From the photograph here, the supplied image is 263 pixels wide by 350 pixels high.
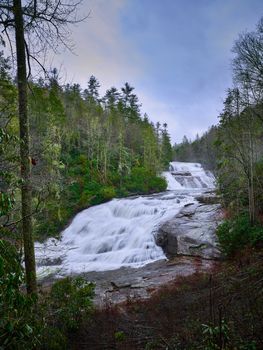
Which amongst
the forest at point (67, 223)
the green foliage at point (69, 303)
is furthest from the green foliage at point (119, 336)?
the green foliage at point (69, 303)

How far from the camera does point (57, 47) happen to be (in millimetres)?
5973

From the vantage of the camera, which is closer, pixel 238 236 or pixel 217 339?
pixel 217 339

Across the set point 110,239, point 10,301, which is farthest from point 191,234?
point 10,301

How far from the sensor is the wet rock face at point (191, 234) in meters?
12.8

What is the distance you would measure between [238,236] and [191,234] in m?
2.98

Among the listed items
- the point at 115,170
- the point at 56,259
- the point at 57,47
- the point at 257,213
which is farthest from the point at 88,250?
the point at 115,170

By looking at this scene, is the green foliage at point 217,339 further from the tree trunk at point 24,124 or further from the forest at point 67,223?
the tree trunk at point 24,124

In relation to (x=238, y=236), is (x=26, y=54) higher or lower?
higher

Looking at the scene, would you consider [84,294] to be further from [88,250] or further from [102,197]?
[102,197]

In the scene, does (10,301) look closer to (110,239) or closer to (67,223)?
(110,239)

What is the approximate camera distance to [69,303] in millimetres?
6105

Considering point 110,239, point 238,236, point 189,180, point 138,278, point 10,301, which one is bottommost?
point 138,278

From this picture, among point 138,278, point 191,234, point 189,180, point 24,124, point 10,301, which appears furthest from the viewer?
point 189,180

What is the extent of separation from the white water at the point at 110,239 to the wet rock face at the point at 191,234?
1.71 feet
